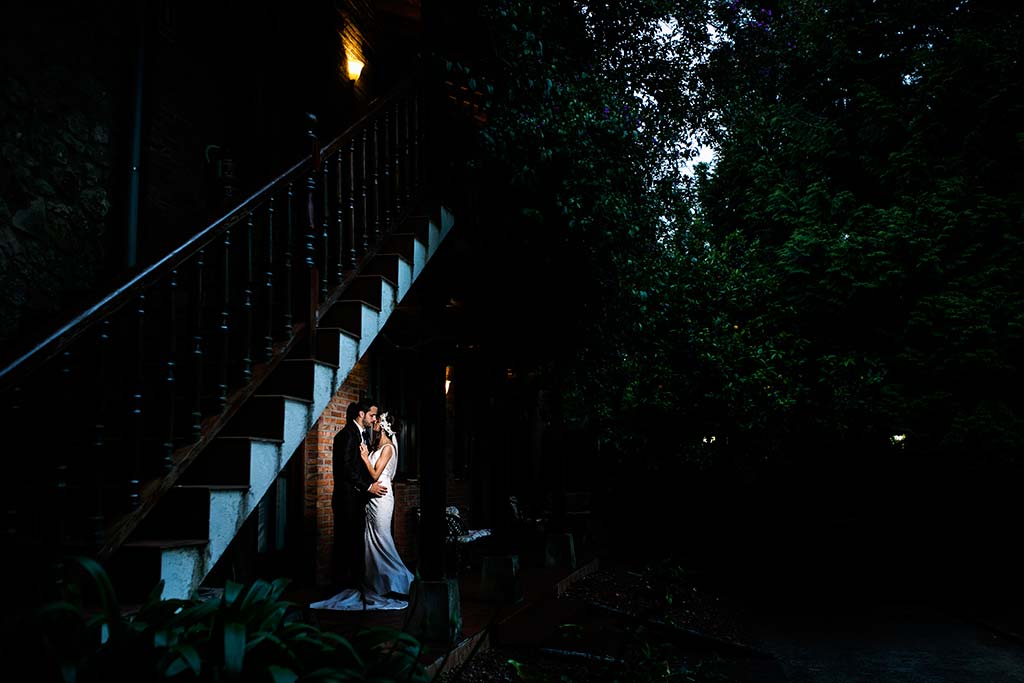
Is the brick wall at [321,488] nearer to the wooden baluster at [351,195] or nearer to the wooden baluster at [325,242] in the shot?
the wooden baluster at [351,195]

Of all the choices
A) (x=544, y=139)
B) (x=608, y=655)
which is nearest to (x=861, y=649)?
(x=608, y=655)

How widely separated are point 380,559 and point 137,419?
4839 millimetres

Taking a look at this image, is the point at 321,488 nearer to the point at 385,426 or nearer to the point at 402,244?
the point at 385,426

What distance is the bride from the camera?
25.6 ft

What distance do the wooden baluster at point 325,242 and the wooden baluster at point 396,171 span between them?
95 cm

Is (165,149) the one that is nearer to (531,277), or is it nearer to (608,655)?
(531,277)

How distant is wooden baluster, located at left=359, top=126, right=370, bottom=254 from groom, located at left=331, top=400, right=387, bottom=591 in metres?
2.51

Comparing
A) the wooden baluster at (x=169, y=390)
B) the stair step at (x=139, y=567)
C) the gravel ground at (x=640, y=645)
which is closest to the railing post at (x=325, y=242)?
the wooden baluster at (x=169, y=390)

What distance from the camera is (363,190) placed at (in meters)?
5.77

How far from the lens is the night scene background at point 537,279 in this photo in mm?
4070

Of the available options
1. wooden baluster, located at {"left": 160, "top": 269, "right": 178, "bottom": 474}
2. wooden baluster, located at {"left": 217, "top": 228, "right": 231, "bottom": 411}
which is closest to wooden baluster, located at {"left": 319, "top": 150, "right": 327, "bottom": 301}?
wooden baluster, located at {"left": 217, "top": 228, "right": 231, "bottom": 411}

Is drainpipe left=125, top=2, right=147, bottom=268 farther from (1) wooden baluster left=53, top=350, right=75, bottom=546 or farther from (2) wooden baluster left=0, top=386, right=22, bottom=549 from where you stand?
(2) wooden baluster left=0, top=386, right=22, bottom=549

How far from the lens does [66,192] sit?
5465mm

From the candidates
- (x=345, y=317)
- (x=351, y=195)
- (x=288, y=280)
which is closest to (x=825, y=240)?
(x=351, y=195)
